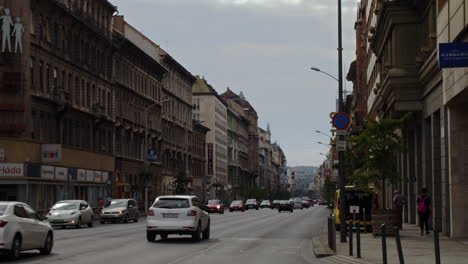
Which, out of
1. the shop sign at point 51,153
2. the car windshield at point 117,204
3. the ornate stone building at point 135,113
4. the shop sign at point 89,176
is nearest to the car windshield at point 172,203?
the car windshield at point 117,204

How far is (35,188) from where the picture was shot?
186 feet

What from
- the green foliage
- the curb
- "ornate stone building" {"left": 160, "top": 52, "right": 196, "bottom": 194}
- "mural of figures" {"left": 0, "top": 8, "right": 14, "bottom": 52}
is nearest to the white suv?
the curb

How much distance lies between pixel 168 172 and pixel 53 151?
151ft

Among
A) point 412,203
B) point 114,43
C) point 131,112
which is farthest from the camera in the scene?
Result: point 131,112

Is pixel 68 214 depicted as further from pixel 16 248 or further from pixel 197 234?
pixel 16 248

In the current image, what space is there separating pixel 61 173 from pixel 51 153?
4763 millimetres

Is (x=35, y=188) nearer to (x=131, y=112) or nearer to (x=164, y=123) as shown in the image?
(x=131, y=112)

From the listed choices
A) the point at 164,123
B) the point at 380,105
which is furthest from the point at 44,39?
the point at 164,123

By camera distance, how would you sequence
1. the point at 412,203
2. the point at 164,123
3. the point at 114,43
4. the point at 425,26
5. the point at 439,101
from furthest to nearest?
the point at 164,123 < the point at 114,43 < the point at 412,203 < the point at 425,26 < the point at 439,101

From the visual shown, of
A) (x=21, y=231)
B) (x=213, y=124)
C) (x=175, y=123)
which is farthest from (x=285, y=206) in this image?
(x=21, y=231)

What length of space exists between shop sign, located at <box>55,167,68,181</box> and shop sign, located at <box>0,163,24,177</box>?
6.32 metres

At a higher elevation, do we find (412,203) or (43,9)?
(43,9)

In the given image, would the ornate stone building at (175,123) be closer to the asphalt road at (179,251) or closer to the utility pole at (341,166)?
the utility pole at (341,166)

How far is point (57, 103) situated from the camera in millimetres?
59594
